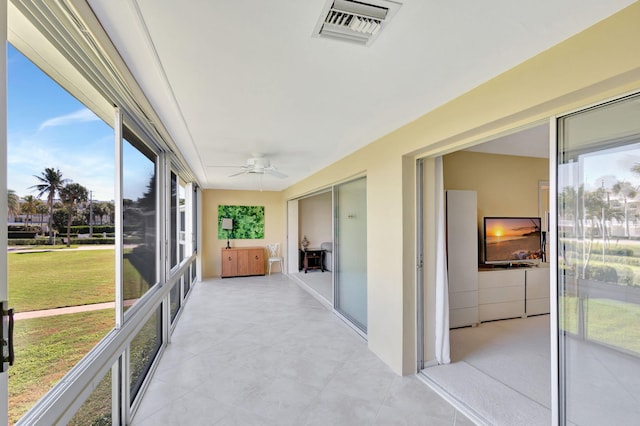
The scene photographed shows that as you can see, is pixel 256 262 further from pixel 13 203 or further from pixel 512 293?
pixel 13 203

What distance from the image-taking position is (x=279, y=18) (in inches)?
55.7

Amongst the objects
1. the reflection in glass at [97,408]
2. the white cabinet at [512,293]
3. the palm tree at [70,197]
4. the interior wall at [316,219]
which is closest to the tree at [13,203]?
the palm tree at [70,197]

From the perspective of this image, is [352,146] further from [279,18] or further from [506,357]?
[506,357]

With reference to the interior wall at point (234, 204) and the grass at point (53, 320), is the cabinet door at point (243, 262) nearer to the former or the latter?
the interior wall at point (234, 204)

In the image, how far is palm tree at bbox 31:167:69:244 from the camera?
4.04 ft

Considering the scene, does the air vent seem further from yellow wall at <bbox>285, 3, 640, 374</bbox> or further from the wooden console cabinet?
the wooden console cabinet

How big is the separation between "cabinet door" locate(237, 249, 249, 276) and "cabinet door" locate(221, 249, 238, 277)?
104 mm

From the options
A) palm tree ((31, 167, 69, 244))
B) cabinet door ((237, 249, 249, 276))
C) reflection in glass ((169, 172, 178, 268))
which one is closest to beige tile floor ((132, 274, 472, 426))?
reflection in glass ((169, 172, 178, 268))

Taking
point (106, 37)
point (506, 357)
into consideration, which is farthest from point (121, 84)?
point (506, 357)

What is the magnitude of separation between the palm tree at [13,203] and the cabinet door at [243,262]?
288 inches

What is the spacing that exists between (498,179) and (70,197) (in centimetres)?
534

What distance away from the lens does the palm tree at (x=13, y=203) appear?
103cm

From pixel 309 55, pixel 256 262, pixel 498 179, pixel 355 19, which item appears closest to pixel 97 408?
pixel 309 55

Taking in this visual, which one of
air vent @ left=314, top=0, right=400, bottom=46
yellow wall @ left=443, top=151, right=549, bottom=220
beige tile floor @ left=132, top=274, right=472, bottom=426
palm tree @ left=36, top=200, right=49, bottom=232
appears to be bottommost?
beige tile floor @ left=132, top=274, right=472, bottom=426
